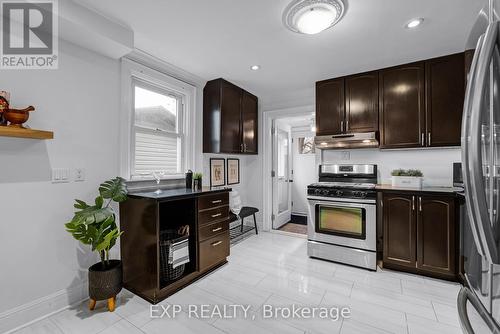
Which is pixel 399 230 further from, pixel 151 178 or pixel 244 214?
pixel 151 178

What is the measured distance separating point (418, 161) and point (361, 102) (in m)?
1.08

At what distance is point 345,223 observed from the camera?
2.80m

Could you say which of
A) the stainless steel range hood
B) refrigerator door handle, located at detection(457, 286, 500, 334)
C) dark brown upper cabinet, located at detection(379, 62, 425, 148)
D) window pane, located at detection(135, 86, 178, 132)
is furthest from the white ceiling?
refrigerator door handle, located at detection(457, 286, 500, 334)

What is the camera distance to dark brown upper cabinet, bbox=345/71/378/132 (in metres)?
2.90

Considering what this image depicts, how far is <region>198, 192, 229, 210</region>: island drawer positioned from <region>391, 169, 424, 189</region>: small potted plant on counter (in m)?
2.15

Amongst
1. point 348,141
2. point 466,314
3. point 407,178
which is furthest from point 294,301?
point 348,141

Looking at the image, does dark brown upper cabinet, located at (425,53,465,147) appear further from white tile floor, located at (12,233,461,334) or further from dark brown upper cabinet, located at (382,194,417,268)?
white tile floor, located at (12,233,461,334)

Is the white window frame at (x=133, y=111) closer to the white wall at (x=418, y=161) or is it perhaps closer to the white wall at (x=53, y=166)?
the white wall at (x=53, y=166)

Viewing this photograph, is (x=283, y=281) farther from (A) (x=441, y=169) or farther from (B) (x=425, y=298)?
(A) (x=441, y=169)

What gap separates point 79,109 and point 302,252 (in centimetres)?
313

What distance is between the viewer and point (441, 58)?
254 cm

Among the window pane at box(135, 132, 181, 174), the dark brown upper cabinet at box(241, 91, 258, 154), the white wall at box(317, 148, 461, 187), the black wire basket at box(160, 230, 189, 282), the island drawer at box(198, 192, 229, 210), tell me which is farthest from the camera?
the dark brown upper cabinet at box(241, 91, 258, 154)

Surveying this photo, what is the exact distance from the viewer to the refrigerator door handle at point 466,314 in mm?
708

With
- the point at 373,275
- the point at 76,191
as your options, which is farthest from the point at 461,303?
the point at 76,191
